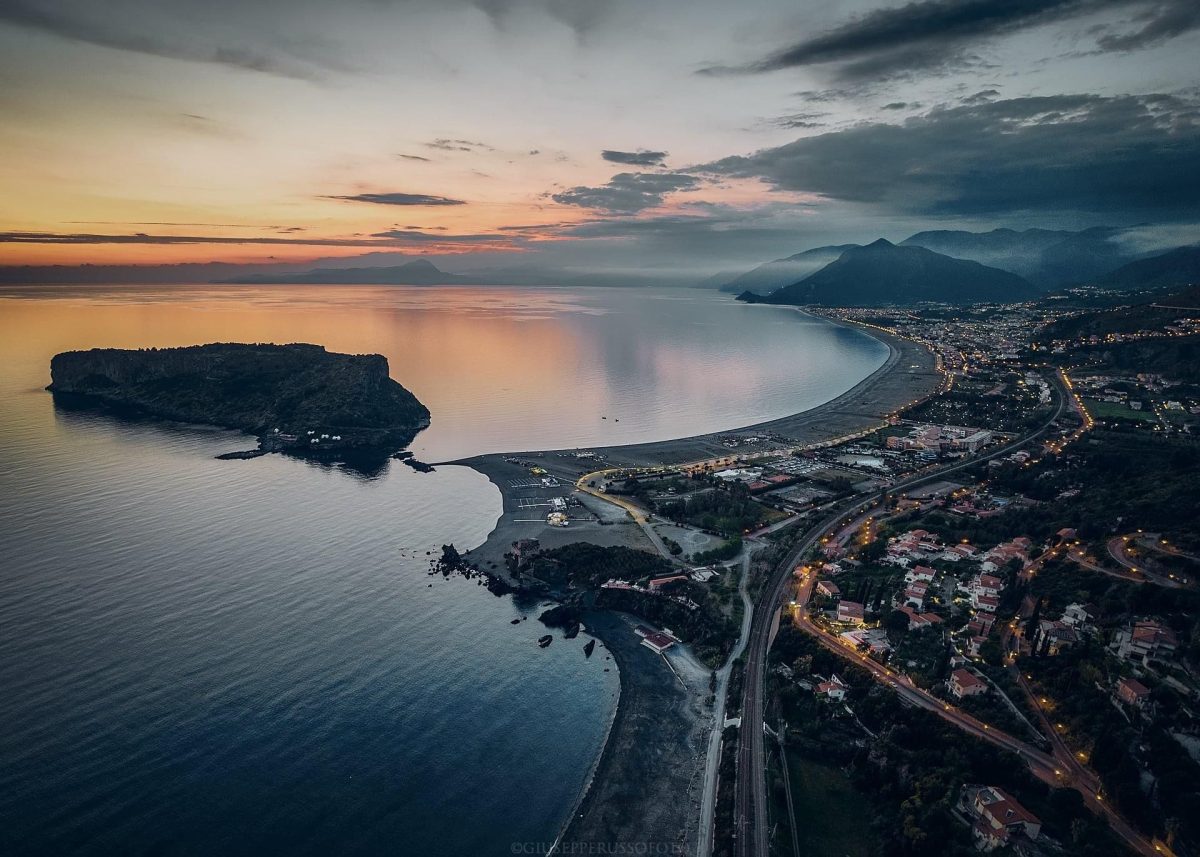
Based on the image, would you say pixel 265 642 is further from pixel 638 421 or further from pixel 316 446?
pixel 638 421

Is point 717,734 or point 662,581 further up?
point 662,581

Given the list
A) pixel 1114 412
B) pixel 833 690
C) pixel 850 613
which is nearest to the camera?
pixel 833 690

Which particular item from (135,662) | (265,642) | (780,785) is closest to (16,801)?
(135,662)

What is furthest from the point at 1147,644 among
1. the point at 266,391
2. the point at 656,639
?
the point at 266,391

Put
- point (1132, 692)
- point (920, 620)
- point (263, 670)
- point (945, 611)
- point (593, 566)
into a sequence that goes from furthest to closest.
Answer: point (593, 566) < point (945, 611) < point (920, 620) < point (263, 670) < point (1132, 692)

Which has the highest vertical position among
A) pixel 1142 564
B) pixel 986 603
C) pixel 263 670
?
pixel 1142 564

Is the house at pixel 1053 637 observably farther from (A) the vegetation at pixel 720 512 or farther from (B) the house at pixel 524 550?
(B) the house at pixel 524 550

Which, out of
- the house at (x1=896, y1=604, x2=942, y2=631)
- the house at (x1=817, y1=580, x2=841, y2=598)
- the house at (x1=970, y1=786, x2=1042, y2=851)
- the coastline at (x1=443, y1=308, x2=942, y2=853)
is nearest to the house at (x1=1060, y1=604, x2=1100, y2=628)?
the house at (x1=896, y1=604, x2=942, y2=631)

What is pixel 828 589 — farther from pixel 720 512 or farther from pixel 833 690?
pixel 720 512
